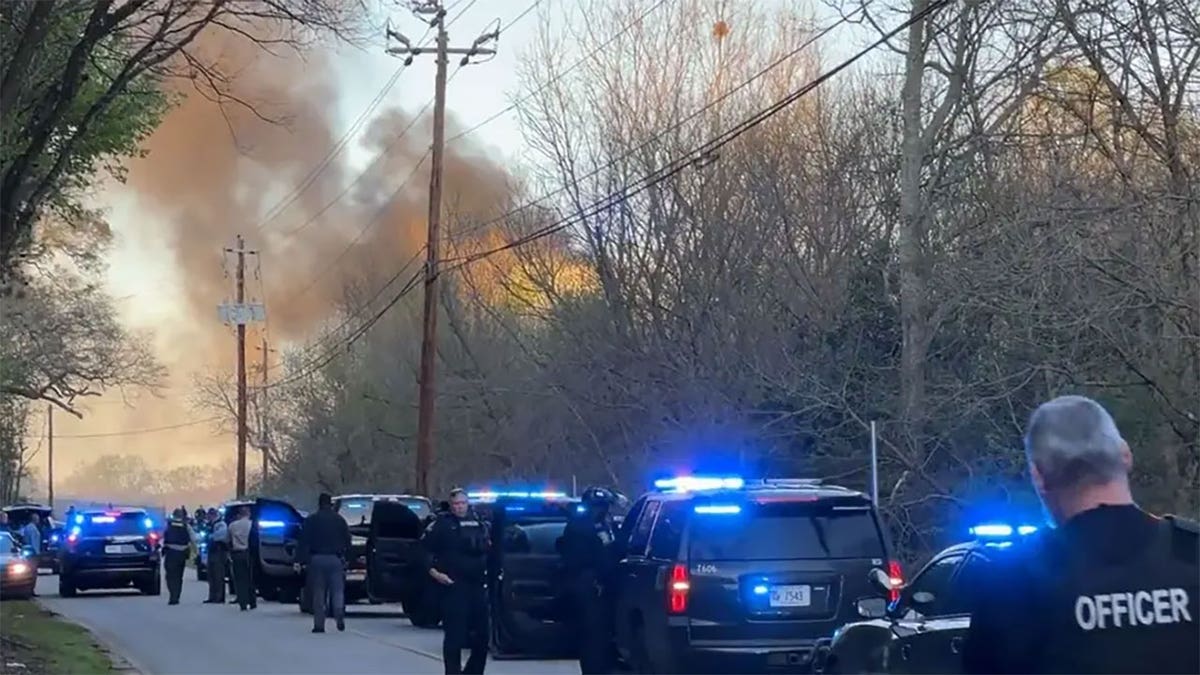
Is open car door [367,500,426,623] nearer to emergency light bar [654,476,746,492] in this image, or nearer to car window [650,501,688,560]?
emergency light bar [654,476,746,492]

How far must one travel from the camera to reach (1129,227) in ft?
53.4

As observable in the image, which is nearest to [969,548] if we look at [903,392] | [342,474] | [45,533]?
[903,392]

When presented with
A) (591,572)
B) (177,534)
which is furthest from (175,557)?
(591,572)

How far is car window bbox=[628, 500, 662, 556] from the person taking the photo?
13.4 m

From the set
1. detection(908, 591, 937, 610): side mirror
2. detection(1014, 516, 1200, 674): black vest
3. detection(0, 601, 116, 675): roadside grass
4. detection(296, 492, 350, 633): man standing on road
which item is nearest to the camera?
detection(1014, 516, 1200, 674): black vest

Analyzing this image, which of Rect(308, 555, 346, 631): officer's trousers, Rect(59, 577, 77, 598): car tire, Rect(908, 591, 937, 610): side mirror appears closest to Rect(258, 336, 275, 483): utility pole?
Rect(59, 577, 77, 598): car tire

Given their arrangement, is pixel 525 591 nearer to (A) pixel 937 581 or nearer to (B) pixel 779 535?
(B) pixel 779 535

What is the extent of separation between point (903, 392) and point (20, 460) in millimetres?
70353

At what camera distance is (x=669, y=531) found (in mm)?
12703

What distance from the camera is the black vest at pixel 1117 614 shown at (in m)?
3.75

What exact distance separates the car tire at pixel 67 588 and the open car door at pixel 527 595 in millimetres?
17932

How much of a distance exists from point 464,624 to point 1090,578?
34.9 ft

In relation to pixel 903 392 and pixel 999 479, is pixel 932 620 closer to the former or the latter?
pixel 999 479

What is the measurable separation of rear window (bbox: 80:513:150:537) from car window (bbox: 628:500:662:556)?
769 inches
